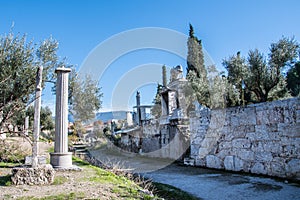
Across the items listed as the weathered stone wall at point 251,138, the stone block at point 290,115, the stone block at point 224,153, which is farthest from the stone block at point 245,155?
the stone block at point 290,115

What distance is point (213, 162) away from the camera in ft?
26.0

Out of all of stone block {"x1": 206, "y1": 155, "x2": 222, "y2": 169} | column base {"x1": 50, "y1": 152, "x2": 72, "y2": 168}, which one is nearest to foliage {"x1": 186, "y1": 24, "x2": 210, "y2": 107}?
stone block {"x1": 206, "y1": 155, "x2": 222, "y2": 169}

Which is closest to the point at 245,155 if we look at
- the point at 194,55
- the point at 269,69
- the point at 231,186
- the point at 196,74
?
the point at 231,186

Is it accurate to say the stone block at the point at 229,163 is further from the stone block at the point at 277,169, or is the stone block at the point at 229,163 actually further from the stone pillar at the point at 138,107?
the stone pillar at the point at 138,107

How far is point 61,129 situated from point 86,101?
14.0 m

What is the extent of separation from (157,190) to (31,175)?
103 inches

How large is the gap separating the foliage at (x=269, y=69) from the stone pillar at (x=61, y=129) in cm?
1092

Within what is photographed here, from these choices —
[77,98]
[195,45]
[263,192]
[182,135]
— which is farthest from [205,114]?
[195,45]

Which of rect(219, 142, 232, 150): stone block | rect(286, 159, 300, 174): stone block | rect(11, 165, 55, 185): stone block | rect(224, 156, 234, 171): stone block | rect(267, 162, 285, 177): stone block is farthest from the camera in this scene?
rect(219, 142, 232, 150): stone block

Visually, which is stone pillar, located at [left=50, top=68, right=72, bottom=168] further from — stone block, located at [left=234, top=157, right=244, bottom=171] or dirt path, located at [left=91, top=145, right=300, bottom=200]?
stone block, located at [left=234, top=157, right=244, bottom=171]

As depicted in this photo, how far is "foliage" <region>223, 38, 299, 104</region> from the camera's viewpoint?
1335 cm

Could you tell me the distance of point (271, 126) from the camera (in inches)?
247

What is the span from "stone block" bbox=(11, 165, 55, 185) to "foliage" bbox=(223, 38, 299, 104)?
40.9 feet

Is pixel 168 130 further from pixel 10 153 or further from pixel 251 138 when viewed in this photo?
pixel 10 153
